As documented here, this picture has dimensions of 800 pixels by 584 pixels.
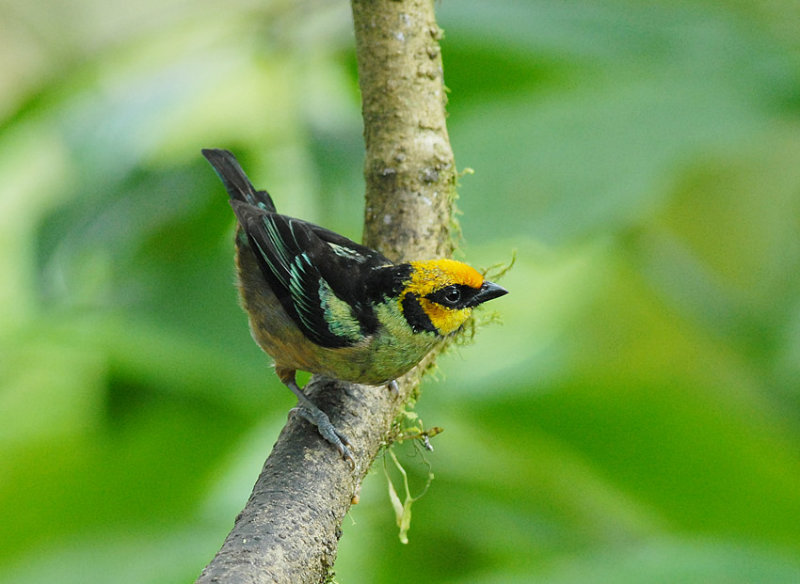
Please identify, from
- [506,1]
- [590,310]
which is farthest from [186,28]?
[590,310]

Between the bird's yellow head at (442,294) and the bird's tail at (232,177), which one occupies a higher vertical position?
the bird's tail at (232,177)

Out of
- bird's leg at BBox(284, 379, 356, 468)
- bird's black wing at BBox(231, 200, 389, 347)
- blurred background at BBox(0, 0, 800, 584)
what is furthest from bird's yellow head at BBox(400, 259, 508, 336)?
blurred background at BBox(0, 0, 800, 584)

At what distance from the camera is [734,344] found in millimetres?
4188

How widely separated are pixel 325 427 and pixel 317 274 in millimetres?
652

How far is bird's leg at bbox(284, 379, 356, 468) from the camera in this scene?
95.1 inches

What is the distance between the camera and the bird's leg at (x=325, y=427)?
242 cm

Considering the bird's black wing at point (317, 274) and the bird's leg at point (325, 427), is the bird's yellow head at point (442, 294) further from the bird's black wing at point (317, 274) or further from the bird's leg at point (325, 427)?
the bird's leg at point (325, 427)

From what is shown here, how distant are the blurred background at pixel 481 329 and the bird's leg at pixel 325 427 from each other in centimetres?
60

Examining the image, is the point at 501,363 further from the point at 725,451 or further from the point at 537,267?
the point at 725,451

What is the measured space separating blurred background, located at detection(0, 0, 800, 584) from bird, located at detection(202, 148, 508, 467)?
1.65 feet

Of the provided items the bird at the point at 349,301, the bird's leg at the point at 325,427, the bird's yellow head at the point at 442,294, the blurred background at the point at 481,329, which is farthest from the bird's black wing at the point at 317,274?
the blurred background at the point at 481,329

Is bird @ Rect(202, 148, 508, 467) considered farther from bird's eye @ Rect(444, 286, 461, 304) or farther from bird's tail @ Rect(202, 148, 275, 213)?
bird's tail @ Rect(202, 148, 275, 213)

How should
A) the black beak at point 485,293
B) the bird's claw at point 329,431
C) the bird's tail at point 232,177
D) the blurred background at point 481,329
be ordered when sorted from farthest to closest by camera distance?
the bird's tail at point 232,177 → the blurred background at point 481,329 → the black beak at point 485,293 → the bird's claw at point 329,431

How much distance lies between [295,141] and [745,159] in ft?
9.35
